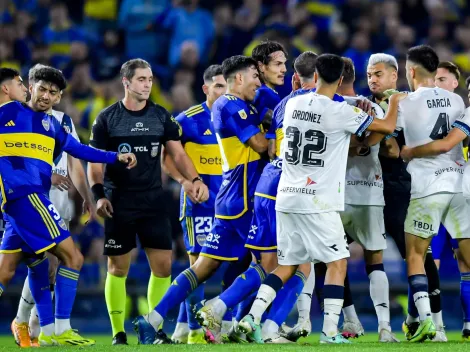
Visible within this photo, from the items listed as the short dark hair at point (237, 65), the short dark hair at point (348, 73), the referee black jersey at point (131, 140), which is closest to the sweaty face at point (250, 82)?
the short dark hair at point (237, 65)

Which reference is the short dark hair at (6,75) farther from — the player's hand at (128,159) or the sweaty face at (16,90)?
the player's hand at (128,159)

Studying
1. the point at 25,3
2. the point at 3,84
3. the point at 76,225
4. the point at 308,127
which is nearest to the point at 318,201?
the point at 308,127

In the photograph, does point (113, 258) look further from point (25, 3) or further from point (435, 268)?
point (25, 3)

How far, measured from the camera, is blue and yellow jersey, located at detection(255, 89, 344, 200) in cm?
831

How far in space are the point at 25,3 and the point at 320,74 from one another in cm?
1106

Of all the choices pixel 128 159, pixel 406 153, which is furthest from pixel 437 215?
pixel 128 159

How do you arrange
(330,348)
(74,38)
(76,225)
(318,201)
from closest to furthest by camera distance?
(330,348)
(318,201)
(76,225)
(74,38)

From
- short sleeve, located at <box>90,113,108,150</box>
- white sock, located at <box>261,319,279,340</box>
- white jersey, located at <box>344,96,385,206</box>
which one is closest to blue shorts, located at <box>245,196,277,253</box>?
white sock, located at <box>261,319,279,340</box>

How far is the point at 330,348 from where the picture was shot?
7191 mm

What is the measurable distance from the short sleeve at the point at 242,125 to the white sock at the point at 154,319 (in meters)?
1.67

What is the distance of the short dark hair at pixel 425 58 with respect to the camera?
8.38 metres

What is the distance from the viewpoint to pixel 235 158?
8.77m

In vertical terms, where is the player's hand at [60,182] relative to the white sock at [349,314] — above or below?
above

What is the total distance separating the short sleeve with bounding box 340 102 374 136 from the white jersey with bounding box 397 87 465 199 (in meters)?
0.84
